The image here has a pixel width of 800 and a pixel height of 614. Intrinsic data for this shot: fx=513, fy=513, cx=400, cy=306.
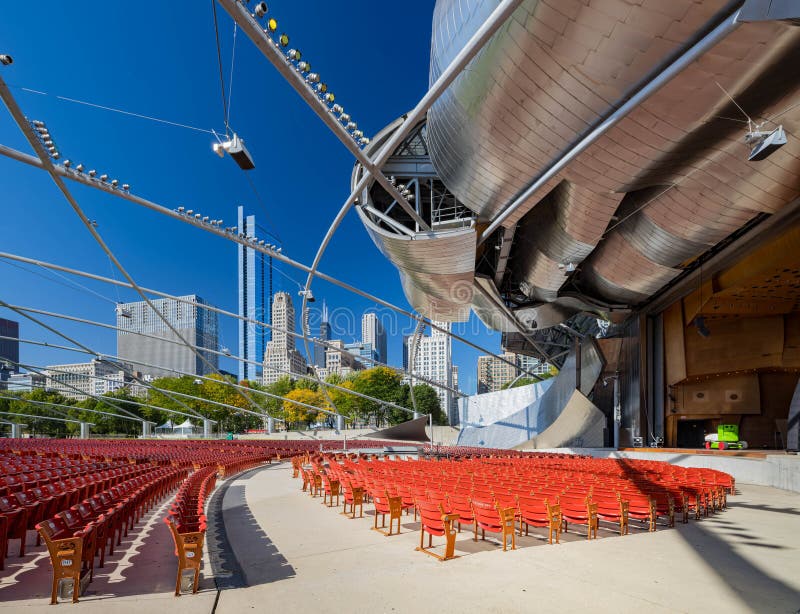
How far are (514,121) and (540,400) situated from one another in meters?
29.0

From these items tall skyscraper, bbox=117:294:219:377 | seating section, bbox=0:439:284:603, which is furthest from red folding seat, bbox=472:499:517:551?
tall skyscraper, bbox=117:294:219:377

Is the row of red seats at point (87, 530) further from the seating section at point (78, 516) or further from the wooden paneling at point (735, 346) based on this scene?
the wooden paneling at point (735, 346)

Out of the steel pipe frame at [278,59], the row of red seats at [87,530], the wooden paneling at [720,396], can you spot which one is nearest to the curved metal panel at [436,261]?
the steel pipe frame at [278,59]

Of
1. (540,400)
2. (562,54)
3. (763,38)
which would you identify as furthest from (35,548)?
(540,400)

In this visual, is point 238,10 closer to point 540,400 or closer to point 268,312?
point 540,400

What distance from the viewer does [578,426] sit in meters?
35.9

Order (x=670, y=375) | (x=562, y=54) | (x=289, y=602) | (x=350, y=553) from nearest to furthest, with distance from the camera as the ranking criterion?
(x=289, y=602)
(x=350, y=553)
(x=562, y=54)
(x=670, y=375)

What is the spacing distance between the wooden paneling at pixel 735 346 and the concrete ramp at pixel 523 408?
7127 millimetres

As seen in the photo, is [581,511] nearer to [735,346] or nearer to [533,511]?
[533,511]

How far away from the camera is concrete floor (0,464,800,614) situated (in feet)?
16.2

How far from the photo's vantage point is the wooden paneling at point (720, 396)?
1191 inches

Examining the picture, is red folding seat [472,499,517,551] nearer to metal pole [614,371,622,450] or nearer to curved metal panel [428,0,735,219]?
curved metal panel [428,0,735,219]

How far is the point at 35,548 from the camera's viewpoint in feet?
24.5

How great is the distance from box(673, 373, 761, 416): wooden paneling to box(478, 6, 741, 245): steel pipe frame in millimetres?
19638
